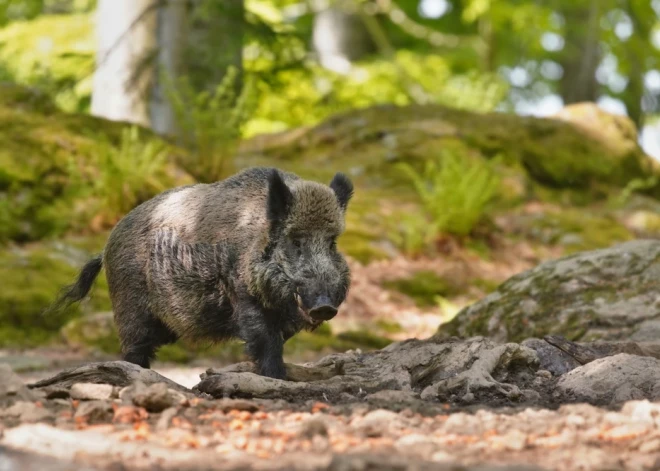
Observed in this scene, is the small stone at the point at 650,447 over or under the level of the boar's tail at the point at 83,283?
over

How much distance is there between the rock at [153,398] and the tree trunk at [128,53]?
8.32 metres

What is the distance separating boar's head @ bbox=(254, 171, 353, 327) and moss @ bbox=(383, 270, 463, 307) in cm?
513

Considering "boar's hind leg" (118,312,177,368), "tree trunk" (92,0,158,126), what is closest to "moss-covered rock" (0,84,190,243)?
"tree trunk" (92,0,158,126)

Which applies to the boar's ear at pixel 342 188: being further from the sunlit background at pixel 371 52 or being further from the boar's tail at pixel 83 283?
the sunlit background at pixel 371 52

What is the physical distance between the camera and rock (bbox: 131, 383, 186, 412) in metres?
4.16

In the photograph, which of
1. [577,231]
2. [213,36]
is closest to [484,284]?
[577,231]

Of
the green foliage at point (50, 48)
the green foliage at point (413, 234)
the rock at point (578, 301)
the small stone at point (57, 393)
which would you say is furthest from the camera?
the green foliage at point (50, 48)

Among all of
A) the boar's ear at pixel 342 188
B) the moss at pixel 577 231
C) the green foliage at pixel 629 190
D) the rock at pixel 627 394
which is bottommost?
the moss at pixel 577 231

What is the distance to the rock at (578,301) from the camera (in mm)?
6902

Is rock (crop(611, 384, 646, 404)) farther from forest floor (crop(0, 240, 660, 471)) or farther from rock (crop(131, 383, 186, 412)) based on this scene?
rock (crop(131, 383, 186, 412))

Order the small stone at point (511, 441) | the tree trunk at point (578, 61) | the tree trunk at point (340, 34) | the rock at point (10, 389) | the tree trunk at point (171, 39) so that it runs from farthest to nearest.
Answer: the tree trunk at point (340, 34) → the tree trunk at point (578, 61) → the tree trunk at point (171, 39) → the rock at point (10, 389) → the small stone at point (511, 441)

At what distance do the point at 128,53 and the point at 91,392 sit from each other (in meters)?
8.40

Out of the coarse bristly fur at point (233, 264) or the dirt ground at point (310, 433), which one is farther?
the coarse bristly fur at point (233, 264)

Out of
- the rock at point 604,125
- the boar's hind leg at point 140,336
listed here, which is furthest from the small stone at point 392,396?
the rock at point 604,125
